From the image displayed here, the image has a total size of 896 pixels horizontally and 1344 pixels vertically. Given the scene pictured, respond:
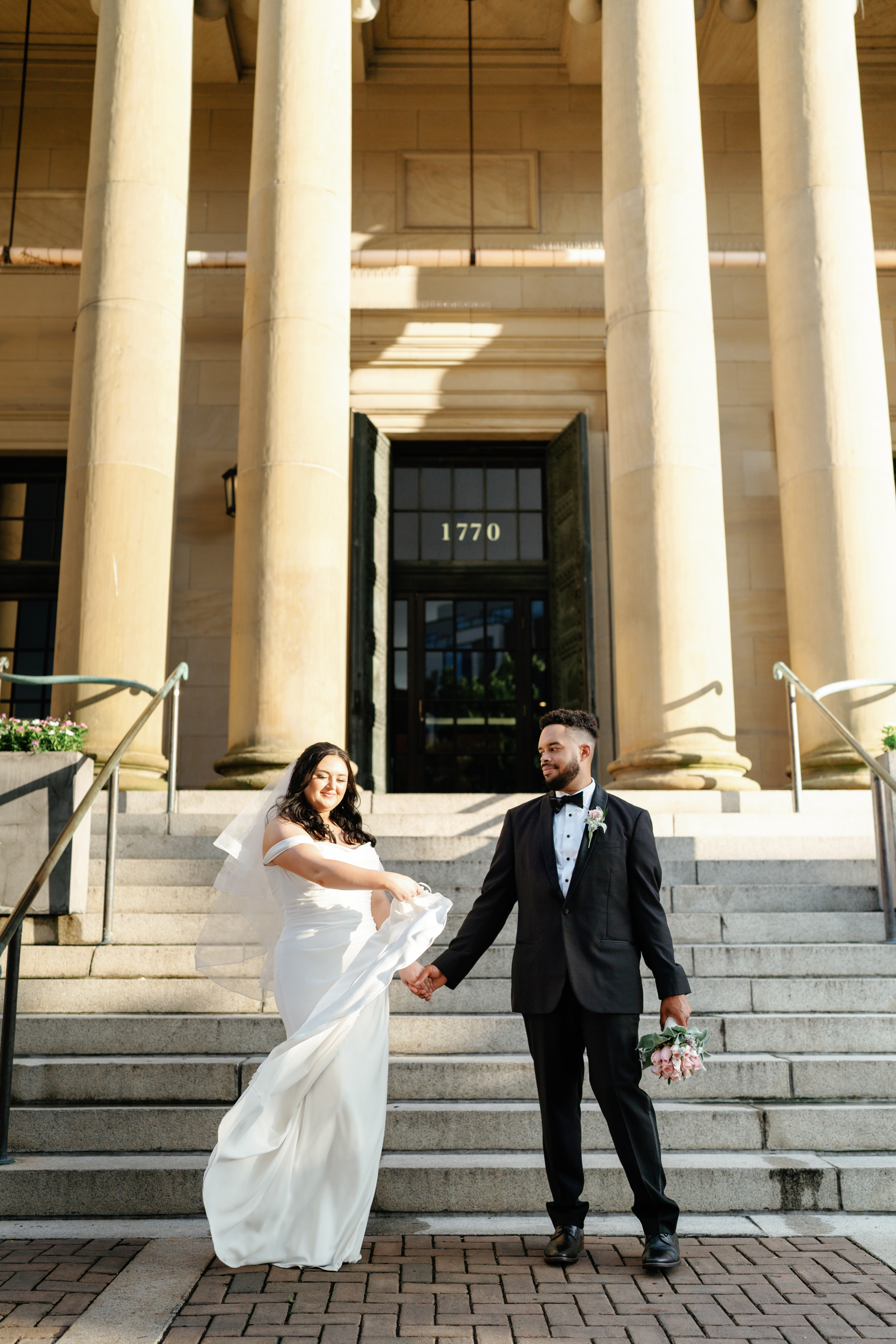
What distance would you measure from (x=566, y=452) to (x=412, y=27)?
6.18 metres

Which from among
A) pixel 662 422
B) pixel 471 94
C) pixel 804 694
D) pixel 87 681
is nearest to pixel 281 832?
pixel 87 681

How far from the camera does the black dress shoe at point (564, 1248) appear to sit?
4152mm

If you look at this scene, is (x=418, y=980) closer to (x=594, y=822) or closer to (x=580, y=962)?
(x=580, y=962)

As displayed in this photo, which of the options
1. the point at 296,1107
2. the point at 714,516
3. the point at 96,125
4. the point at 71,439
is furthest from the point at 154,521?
the point at 296,1107

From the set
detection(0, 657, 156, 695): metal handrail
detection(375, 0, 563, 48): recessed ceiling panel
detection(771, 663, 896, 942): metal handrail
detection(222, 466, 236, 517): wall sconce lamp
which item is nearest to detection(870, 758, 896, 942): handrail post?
detection(771, 663, 896, 942): metal handrail

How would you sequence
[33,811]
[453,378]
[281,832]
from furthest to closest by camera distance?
[453,378] < [33,811] < [281,832]

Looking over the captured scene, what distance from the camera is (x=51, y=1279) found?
4.00 m

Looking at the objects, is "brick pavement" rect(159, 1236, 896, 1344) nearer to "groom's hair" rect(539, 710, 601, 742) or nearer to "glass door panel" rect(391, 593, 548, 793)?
"groom's hair" rect(539, 710, 601, 742)

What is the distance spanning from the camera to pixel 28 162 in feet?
48.8

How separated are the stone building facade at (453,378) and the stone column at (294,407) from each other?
33 mm

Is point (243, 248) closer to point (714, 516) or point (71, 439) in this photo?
point (71, 439)

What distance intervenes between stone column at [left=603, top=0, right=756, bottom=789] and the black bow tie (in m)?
5.39

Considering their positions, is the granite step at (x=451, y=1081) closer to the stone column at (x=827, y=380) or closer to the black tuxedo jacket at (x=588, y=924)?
the black tuxedo jacket at (x=588, y=924)

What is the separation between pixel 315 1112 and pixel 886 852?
4.45 metres
